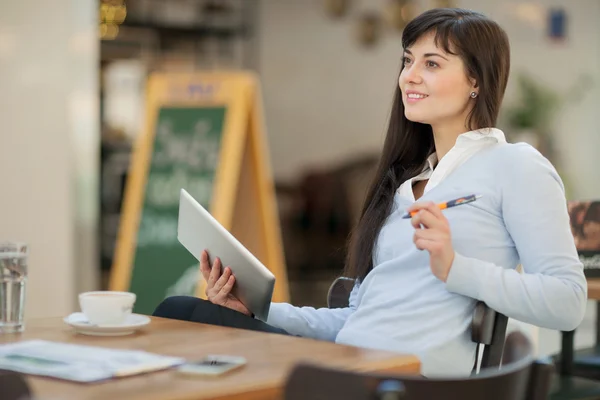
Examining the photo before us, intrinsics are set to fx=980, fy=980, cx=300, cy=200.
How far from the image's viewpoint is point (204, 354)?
4.68 ft

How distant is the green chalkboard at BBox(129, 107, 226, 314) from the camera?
449 cm

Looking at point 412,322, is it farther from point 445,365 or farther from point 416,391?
point 416,391

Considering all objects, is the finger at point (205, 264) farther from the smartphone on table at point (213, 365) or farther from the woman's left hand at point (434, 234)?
the smartphone on table at point (213, 365)

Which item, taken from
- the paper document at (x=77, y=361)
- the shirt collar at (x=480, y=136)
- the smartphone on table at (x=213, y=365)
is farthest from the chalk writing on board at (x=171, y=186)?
the smartphone on table at (x=213, y=365)

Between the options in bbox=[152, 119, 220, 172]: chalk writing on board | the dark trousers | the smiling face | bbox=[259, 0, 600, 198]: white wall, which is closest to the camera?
the dark trousers

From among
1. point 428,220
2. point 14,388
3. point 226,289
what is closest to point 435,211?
point 428,220

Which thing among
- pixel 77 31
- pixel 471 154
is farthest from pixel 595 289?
pixel 77 31

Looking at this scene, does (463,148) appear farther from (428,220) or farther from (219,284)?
(219,284)

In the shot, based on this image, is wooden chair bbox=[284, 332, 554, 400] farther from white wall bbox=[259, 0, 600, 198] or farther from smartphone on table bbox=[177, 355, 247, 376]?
white wall bbox=[259, 0, 600, 198]

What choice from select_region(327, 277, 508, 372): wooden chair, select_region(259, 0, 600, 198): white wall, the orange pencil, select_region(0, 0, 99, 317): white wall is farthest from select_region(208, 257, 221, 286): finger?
select_region(259, 0, 600, 198): white wall

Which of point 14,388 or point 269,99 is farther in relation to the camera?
point 269,99

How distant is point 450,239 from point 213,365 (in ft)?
Answer: 1.86

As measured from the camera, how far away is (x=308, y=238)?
868 centimetres

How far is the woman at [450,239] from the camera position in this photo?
1702 millimetres
